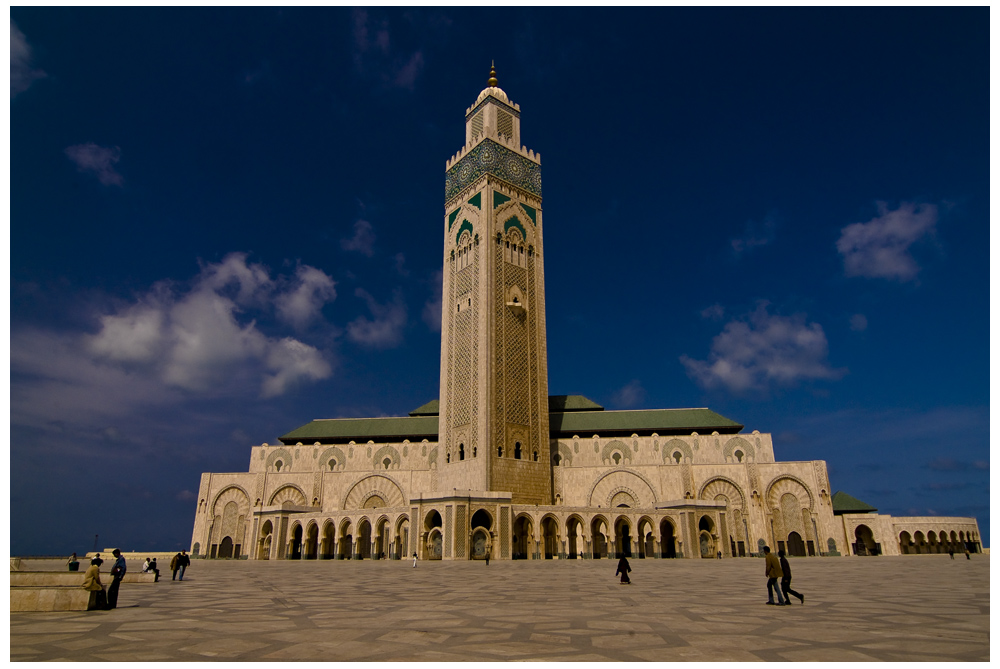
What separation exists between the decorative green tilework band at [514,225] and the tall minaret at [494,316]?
0.10m

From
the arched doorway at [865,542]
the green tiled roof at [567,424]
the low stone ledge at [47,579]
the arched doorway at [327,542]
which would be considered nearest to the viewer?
the low stone ledge at [47,579]

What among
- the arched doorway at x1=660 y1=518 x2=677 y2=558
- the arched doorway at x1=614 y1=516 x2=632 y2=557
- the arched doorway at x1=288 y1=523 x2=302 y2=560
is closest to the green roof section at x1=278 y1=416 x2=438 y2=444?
the arched doorway at x1=288 y1=523 x2=302 y2=560

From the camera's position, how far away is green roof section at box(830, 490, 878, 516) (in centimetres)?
4606

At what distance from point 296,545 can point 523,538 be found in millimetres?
16698

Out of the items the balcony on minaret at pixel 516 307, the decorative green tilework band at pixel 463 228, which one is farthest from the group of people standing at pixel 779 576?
the decorative green tilework band at pixel 463 228

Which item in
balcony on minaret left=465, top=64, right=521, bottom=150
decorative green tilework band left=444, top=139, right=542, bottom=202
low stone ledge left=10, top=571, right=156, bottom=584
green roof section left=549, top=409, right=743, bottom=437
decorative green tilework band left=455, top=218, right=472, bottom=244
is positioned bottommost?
low stone ledge left=10, top=571, right=156, bottom=584

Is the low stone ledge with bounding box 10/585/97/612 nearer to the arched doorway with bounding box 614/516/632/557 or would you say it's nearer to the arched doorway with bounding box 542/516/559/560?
the arched doorway with bounding box 542/516/559/560

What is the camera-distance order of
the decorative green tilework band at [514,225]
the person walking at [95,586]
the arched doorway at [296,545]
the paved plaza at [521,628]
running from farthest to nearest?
1. the decorative green tilework band at [514,225]
2. the arched doorway at [296,545]
3. the person walking at [95,586]
4. the paved plaza at [521,628]

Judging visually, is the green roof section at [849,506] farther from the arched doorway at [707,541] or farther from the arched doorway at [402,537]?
the arched doorway at [402,537]

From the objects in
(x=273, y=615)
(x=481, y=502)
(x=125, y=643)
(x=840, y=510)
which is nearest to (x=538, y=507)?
(x=481, y=502)

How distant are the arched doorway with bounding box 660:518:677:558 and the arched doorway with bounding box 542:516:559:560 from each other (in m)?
6.53

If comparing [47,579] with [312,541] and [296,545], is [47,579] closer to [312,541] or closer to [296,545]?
[312,541]

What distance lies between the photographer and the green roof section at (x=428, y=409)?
50.9m

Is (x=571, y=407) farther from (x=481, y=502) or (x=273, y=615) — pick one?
(x=273, y=615)
